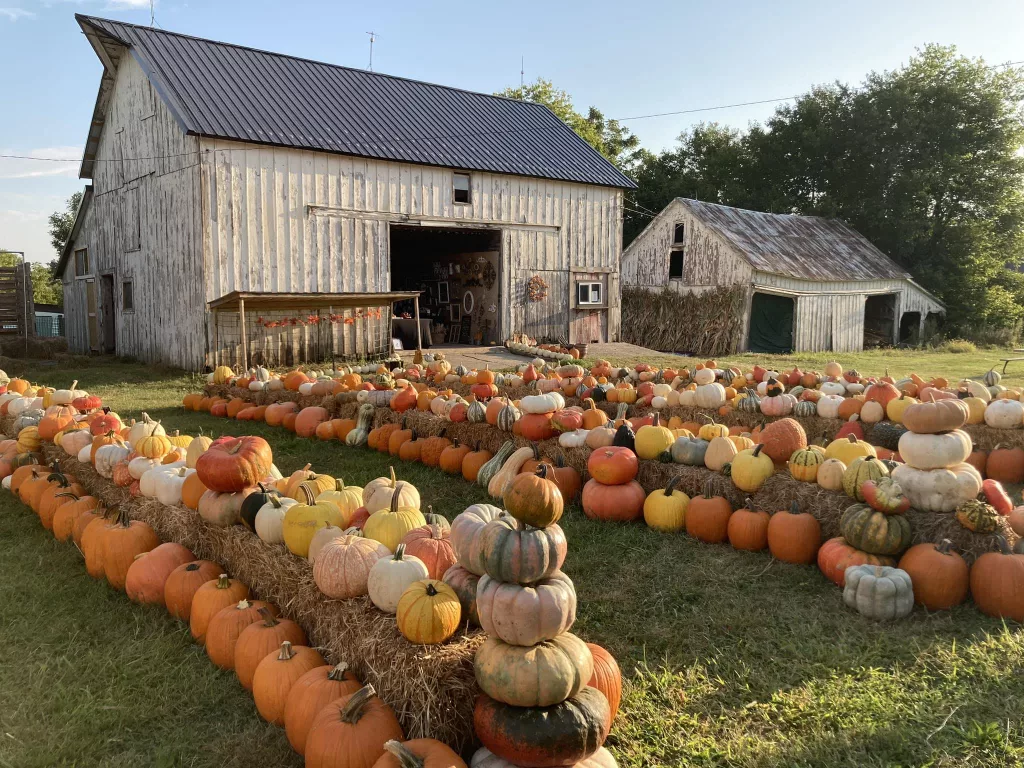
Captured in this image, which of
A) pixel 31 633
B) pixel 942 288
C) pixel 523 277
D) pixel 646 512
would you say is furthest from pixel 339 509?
pixel 942 288

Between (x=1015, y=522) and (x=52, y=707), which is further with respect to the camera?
(x=1015, y=522)

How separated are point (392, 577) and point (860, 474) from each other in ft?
10.8

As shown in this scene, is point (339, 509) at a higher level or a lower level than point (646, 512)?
higher

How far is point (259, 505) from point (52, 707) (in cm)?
132

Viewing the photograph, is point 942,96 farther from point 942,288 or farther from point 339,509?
point 339,509

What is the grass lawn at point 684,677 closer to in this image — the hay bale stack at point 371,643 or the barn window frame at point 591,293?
the hay bale stack at point 371,643

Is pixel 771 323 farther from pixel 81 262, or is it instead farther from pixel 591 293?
pixel 81 262

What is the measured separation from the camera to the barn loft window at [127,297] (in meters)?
18.5

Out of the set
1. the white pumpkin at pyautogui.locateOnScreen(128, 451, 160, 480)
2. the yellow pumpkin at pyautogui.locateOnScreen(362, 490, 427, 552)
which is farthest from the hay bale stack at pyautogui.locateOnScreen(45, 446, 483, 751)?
the white pumpkin at pyautogui.locateOnScreen(128, 451, 160, 480)

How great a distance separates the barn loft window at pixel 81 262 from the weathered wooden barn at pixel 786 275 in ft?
61.2

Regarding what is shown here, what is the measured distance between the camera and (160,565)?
4.16 meters

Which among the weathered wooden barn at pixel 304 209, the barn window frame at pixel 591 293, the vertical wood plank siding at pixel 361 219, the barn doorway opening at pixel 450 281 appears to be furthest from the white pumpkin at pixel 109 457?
the barn window frame at pixel 591 293

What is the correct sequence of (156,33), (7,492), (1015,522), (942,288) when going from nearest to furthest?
(1015,522), (7,492), (156,33), (942,288)

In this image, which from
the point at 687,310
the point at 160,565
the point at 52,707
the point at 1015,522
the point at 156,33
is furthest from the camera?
the point at 687,310
